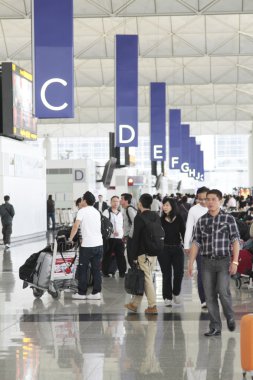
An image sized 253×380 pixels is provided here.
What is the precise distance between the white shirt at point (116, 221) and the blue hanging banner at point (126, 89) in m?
8.55

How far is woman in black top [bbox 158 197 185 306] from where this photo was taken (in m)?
11.7

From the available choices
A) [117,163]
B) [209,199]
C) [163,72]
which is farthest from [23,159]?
[209,199]

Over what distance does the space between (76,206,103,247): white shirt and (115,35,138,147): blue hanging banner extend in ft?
39.6

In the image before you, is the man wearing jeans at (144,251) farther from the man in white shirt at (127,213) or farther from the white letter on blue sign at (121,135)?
the white letter on blue sign at (121,135)

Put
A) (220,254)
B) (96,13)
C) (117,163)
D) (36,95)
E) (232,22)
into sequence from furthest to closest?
1. (232,22)
2. (117,163)
3. (96,13)
4. (36,95)
5. (220,254)

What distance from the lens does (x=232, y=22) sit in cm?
3472

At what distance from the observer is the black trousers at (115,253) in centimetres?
1650

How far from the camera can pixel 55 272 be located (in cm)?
1324

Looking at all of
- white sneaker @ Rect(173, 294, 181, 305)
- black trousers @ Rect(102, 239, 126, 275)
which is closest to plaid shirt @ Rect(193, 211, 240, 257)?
white sneaker @ Rect(173, 294, 181, 305)

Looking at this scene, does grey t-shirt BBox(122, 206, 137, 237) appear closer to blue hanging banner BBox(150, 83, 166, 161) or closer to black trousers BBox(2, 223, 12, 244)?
black trousers BBox(2, 223, 12, 244)

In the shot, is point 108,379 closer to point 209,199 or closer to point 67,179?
point 209,199

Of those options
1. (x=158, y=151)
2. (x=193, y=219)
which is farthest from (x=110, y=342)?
(x=158, y=151)

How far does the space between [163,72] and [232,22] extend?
9.26 m

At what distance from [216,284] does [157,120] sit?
2444cm
